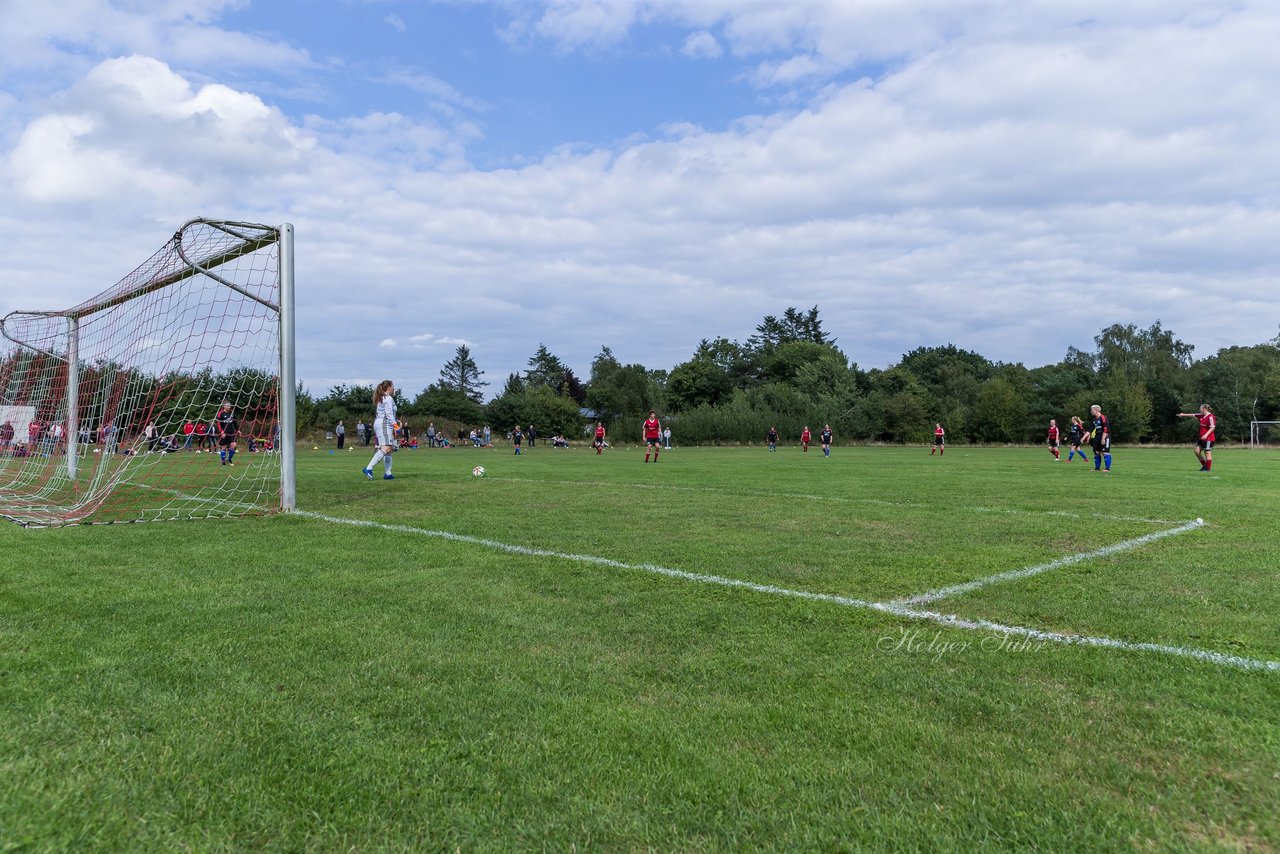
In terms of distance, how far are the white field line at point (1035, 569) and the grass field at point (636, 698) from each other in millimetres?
55

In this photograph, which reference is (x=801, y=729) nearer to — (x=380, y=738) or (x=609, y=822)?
(x=609, y=822)

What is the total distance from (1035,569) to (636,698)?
4.17 meters

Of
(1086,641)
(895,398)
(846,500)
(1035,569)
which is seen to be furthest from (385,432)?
(895,398)

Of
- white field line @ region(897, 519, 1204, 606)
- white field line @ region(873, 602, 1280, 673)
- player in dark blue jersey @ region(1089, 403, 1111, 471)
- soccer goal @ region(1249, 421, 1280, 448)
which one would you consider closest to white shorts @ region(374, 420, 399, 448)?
white field line @ region(897, 519, 1204, 606)

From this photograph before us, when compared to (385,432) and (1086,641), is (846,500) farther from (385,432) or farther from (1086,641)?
(385,432)

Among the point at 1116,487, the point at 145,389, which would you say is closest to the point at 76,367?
the point at 145,389

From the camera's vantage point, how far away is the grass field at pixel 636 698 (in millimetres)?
2211

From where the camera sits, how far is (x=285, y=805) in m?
2.29

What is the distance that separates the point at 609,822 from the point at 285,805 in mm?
1003

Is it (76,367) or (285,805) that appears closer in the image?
(285,805)

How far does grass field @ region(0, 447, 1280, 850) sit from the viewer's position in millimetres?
2211

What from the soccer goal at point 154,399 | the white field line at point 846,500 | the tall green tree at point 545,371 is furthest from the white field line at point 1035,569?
the tall green tree at point 545,371

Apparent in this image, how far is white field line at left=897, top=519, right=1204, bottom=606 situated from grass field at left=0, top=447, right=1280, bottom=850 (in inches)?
2.2

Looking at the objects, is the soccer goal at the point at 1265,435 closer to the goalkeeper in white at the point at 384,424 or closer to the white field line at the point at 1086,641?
the goalkeeper in white at the point at 384,424
